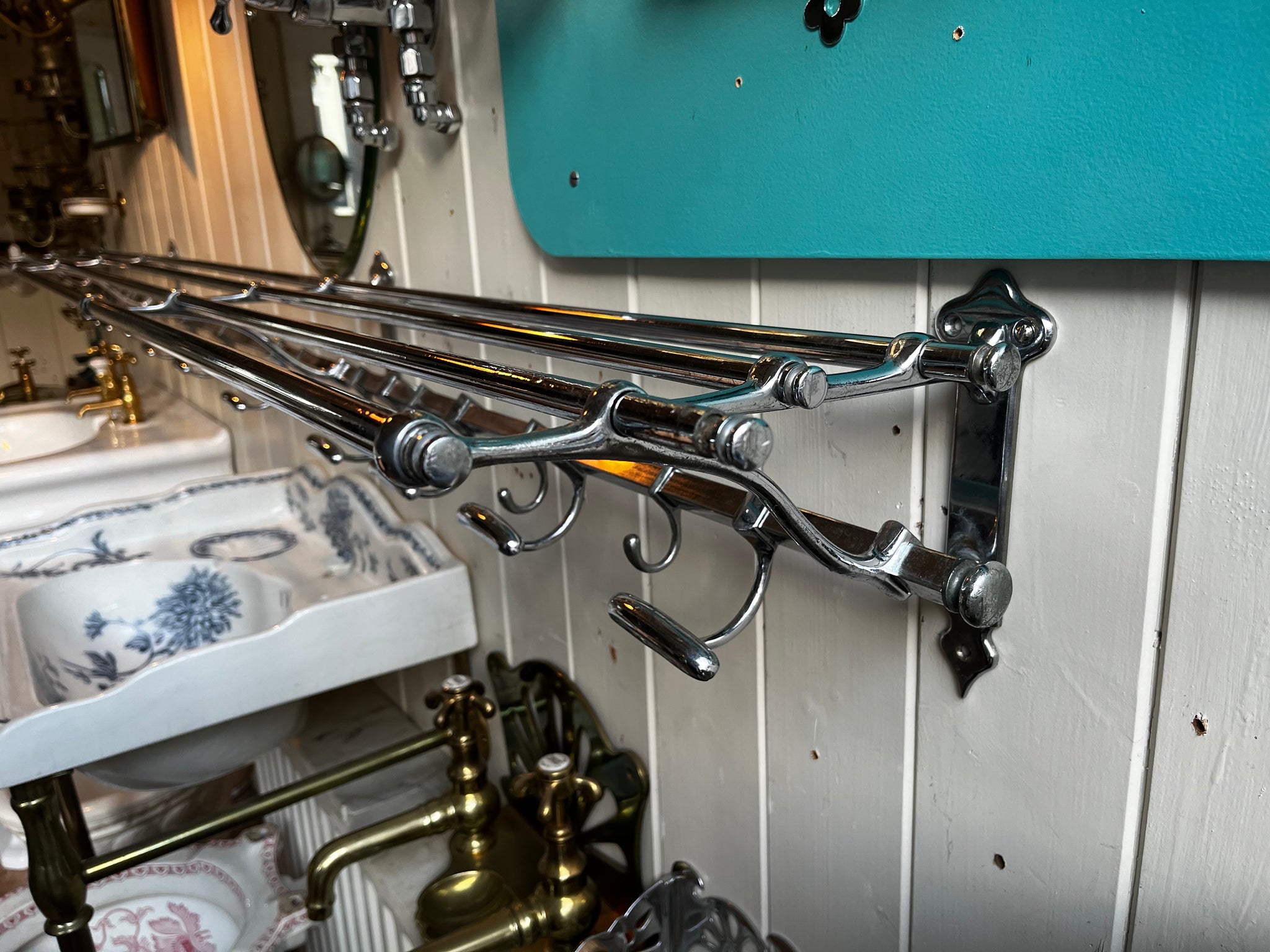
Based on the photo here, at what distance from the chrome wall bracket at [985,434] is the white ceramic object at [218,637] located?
536 millimetres

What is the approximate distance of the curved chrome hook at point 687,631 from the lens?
12.4 inches

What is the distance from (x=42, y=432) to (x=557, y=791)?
131cm

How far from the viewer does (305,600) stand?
88 centimetres

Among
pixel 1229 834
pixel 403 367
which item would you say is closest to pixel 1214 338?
pixel 1229 834

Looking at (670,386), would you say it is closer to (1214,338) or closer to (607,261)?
(607,261)

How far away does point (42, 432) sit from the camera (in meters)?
1.52

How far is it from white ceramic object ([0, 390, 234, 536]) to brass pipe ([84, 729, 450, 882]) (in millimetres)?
530

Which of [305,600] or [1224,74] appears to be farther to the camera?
[305,600]

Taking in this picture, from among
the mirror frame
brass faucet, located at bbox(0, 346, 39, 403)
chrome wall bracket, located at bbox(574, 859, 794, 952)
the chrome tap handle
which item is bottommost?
chrome wall bracket, located at bbox(574, 859, 794, 952)

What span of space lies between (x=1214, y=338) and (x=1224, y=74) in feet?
0.27

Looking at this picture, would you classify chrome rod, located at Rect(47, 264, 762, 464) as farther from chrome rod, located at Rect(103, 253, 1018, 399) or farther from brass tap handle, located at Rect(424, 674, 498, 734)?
brass tap handle, located at Rect(424, 674, 498, 734)

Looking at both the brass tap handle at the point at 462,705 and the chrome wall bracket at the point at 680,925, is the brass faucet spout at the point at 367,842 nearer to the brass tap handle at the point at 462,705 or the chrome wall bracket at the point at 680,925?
the brass tap handle at the point at 462,705

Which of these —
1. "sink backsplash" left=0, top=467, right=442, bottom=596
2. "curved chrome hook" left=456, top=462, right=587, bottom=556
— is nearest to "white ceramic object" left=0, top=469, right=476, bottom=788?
"sink backsplash" left=0, top=467, right=442, bottom=596

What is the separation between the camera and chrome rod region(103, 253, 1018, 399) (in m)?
0.32
